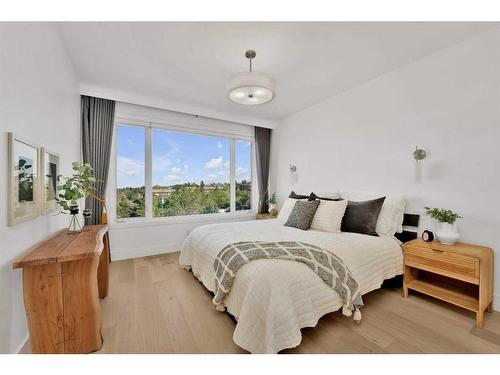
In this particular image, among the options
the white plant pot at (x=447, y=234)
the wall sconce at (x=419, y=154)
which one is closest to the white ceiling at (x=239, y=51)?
the wall sconce at (x=419, y=154)

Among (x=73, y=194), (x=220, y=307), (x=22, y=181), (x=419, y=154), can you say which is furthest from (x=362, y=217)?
(x=22, y=181)

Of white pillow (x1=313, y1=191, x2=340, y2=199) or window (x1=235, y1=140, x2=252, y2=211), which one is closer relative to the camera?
white pillow (x1=313, y1=191, x2=340, y2=199)

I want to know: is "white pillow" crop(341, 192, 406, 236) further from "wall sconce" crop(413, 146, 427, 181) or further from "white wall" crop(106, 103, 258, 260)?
"white wall" crop(106, 103, 258, 260)

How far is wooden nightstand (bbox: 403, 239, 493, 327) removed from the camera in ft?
5.84

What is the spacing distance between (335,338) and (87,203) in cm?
337

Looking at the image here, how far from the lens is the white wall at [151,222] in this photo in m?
3.42

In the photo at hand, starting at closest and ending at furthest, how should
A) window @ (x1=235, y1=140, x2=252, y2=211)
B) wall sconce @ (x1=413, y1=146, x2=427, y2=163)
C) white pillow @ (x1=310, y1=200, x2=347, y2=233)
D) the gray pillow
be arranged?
1. wall sconce @ (x1=413, y1=146, x2=427, y2=163)
2. white pillow @ (x1=310, y1=200, x2=347, y2=233)
3. the gray pillow
4. window @ (x1=235, y1=140, x2=252, y2=211)

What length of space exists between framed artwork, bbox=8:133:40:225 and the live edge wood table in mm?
254

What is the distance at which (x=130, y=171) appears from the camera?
3.60m

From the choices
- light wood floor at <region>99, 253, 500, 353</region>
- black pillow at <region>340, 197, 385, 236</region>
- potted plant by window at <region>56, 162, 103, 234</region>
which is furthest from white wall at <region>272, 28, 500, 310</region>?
potted plant by window at <region>56, 162, 103, 234</region>

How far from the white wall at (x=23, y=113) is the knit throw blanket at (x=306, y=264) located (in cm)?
126

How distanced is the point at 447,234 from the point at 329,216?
106 centimetres

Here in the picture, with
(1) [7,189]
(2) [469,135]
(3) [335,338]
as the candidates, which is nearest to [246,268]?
(3) [335,338]

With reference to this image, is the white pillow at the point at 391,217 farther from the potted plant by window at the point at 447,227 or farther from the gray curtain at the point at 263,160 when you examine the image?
the gray curtain at the point at 263,160
